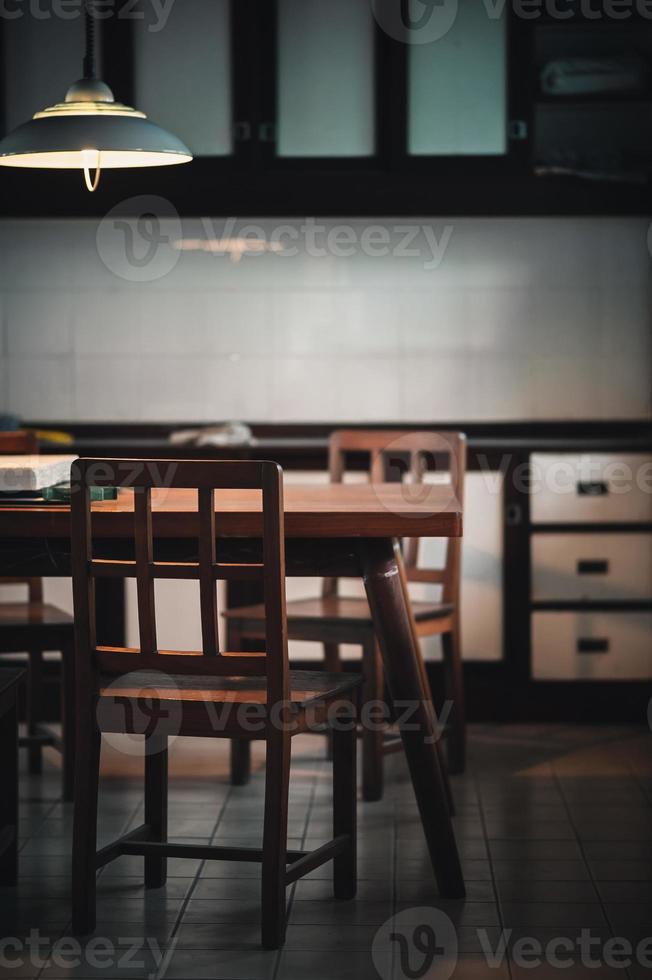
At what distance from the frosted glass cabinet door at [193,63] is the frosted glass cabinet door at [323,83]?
198mm

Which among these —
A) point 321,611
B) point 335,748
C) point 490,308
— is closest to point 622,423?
point 490,308

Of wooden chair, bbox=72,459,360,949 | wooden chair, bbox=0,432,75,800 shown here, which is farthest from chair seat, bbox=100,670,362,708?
wooden chair, bbox=0,432,75,800

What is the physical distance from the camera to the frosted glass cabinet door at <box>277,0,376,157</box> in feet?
15.1

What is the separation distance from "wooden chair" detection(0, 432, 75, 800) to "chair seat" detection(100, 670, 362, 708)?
0.69m

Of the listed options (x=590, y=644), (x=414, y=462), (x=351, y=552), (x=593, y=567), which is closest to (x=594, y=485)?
→ (x=593, y=567)

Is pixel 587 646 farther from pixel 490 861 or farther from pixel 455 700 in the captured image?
pixel 490 861

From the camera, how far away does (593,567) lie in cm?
420

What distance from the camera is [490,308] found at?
485cm

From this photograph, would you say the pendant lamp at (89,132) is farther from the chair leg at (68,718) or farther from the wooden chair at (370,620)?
the chair leg at (68,718)

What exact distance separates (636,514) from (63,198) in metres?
2.19

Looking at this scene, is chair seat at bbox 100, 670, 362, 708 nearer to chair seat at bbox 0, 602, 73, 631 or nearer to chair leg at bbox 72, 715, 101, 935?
chair leg at bbox 72, 715, 101, 935

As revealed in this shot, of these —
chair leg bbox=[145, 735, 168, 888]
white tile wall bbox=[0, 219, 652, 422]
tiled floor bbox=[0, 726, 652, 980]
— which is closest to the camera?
tiled floor bbox=[0, 726, 652, 980]

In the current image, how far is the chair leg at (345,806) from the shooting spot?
2.65m

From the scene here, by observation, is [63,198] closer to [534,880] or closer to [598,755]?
[598,755]
